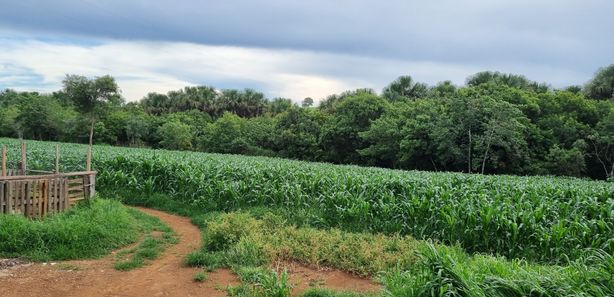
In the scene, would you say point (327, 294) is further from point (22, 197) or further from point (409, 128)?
point (409, 128)

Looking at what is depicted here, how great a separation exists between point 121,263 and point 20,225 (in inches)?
88.7

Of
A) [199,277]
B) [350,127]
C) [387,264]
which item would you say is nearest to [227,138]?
[350,127]

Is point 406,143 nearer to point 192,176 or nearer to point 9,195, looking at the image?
point 192,176

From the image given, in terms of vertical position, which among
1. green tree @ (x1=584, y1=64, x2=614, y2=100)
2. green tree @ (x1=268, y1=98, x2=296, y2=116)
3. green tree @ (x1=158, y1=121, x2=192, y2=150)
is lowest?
green tree @ (x1=158, y1=121, x2=192, y2=150)

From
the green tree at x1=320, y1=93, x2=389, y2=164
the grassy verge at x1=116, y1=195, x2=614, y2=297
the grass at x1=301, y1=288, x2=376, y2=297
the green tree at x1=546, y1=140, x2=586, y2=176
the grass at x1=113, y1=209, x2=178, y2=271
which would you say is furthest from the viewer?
the green tree at x1=320, y1=93, x2=389, y2=164

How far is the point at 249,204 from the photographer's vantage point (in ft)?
40.5

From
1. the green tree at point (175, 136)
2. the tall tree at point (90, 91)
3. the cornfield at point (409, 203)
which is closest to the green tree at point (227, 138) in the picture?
the green tree at point (175, 136)

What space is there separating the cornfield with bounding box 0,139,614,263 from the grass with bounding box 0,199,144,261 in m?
3.82

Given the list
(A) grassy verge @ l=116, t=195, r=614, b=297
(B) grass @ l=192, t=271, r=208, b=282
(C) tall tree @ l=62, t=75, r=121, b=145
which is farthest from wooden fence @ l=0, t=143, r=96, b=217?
(C) tall tree @ l=62, t=75, r=121, b=145

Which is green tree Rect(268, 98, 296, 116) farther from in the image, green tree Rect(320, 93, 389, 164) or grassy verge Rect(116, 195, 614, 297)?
grassy verge Rect(116, 195, 614, 297)

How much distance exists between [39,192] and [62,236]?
6.21 feet

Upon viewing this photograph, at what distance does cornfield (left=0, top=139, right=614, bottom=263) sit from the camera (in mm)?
8820

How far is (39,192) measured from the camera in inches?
367

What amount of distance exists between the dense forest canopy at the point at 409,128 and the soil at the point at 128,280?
30.4 metres
